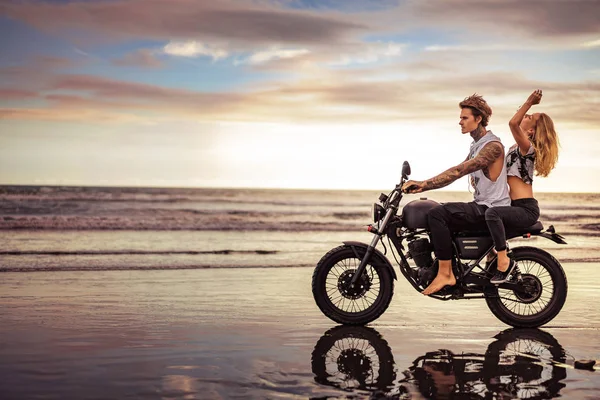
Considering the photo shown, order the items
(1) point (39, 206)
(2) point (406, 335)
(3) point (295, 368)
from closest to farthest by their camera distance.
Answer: (3) point (295, 368)
(2) point (406, 335)
(1) point (39, 206)

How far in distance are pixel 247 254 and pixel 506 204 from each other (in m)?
9.85

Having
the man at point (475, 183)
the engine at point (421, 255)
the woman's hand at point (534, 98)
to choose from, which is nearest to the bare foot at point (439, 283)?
the man at point (475, 183)

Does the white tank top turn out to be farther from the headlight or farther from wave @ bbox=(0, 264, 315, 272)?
wave @ bbox=(0, 264, 315, 272)

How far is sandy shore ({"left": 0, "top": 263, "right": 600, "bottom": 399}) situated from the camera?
17.4 ft

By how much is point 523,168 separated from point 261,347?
3.28 m

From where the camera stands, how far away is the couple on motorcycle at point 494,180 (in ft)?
25.1

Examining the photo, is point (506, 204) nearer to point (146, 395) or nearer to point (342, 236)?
point (146, 395)

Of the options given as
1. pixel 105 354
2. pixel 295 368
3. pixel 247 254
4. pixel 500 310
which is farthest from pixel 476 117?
pixel 247 254

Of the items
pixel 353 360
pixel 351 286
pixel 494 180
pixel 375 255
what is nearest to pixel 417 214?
pixel 375 255

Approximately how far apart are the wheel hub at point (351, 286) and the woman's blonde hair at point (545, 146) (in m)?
2.07

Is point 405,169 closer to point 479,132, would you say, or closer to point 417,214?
point 417,214

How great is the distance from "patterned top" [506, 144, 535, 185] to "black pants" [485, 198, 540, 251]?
0.81 feet

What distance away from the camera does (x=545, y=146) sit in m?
7.83

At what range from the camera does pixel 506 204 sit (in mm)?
7820
